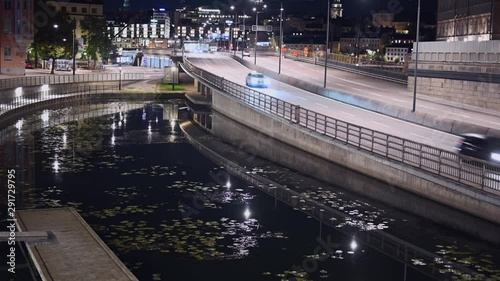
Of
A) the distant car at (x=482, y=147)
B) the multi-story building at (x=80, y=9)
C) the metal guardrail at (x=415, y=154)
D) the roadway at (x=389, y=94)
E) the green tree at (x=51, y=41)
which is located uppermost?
the multi-story building at (x=80, y=9)

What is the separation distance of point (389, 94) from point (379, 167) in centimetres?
2506

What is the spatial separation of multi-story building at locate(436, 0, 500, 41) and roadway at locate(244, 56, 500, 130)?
10837 millimetres

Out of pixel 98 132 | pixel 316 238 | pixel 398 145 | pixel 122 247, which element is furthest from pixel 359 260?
pixel 98 132

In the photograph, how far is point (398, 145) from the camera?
3634 centimetres

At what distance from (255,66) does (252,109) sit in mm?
32354

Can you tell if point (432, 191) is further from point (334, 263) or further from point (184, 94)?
point (184, 94)

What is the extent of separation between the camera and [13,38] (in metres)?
95.9

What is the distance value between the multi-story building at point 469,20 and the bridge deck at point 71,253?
55221mm

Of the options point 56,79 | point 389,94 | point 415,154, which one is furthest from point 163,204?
point 56,79

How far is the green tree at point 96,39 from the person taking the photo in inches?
5044

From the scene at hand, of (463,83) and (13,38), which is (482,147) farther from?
(13,38)

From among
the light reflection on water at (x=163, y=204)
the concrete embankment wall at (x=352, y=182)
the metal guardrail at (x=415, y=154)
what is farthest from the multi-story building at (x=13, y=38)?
the metal guardrail at (x=415, y=154)

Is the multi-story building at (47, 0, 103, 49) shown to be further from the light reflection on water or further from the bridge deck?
the bridge deck

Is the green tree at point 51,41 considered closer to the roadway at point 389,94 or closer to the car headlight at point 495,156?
the roadway at point 389,94
